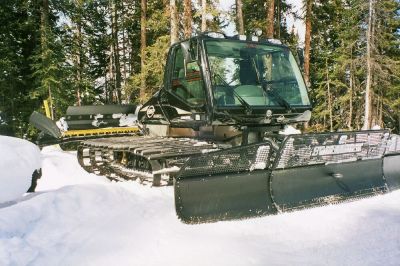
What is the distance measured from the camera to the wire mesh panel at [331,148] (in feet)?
17.5

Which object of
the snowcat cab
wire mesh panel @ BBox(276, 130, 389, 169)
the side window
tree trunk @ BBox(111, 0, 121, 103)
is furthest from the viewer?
tree trunk @ BBox(111, 0, 121, 103)

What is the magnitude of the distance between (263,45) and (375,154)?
2.56 metres

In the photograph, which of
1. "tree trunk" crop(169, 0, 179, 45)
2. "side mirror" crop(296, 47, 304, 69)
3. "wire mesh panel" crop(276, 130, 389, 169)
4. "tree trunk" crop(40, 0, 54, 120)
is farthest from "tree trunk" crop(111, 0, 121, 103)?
"wire mesh panel" crop(276, 130, 389, 169)

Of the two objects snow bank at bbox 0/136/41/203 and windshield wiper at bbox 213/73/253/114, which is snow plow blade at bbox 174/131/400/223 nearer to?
windshield wiper at bbox 213/73/253/114

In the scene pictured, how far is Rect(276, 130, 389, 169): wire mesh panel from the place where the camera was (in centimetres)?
533

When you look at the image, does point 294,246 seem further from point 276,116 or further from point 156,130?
point 156,130

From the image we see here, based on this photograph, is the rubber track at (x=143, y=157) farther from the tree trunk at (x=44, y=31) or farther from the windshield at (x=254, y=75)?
the tree trunk at (x=44, y=31)

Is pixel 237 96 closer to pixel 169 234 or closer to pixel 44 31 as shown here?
pixel 169 234

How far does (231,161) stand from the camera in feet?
16.3

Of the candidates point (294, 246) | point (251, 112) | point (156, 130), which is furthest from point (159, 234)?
point (156, 130)

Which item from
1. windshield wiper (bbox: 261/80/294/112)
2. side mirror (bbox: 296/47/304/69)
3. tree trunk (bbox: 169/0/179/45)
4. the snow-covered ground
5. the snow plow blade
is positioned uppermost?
tree trunk (bbox: 169/0/179/45)

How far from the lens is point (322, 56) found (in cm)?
3316

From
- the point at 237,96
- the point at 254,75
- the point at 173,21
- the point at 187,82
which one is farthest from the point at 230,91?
the point at 173,21

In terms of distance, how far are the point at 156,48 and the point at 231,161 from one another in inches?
641
